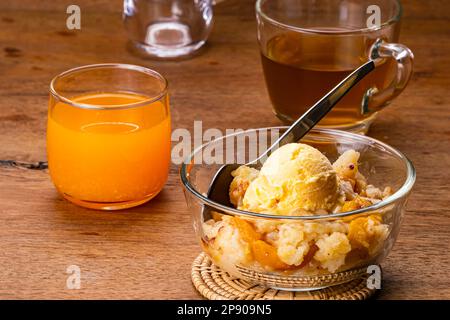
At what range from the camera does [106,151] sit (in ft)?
4.65

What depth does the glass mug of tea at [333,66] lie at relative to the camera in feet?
5.35

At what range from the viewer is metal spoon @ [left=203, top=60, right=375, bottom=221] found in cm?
136

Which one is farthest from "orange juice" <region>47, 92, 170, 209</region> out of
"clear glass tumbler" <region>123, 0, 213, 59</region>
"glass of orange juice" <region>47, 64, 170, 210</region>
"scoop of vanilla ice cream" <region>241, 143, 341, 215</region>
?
"clear glass tumbler" <region>123, 0, 213, 59</region>

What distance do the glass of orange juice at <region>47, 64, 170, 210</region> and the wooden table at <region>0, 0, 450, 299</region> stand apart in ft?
0.10

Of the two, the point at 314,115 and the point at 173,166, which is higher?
the point at 314,115

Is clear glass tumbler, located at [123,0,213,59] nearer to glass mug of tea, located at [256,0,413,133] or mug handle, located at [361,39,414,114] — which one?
glass mug of tea, located at [256,0,413,133]

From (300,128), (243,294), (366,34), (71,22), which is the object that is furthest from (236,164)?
(71,22)

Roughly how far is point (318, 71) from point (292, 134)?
0.85ft

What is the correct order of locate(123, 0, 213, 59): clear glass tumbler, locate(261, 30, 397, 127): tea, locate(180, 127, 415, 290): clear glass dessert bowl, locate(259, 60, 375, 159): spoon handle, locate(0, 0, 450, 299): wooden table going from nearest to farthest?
locate(180, 127, 415, 290): clear glass dessert bowl → locate(0, 0, 450, 299): wooden table → locate(259, 60, 375, 159): spoon handle → locate(261, 30, 397, 127): tea → locate(123, 0, 213, 59): clear glass tumbler

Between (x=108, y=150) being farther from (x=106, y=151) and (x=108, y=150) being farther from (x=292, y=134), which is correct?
(x=292, y=134)

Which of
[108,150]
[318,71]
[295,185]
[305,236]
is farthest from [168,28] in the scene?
[305,236]

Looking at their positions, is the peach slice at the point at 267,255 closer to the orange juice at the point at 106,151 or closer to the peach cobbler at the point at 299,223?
the peach cobbler at the point at 299,223

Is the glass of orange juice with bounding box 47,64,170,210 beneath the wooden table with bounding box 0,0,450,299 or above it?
above

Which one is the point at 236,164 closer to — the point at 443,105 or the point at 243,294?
the point at 243,294
